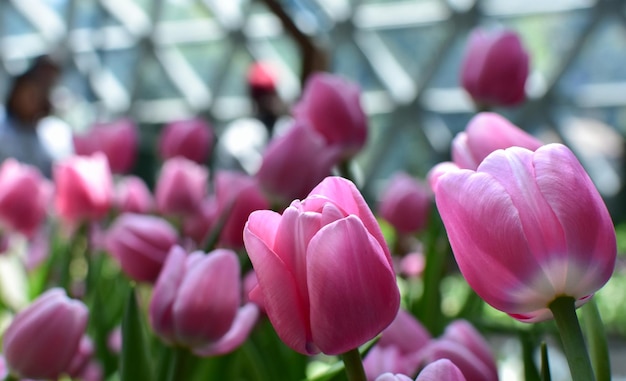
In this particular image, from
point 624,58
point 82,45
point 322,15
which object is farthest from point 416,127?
point 82,45

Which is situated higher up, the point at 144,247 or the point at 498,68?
the point at 498,68

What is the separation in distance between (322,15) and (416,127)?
127 centimetres

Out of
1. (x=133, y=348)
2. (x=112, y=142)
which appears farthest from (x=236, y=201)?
(x=112, y=142)

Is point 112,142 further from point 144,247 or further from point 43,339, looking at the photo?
point 43,339

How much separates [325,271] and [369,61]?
652 centimetres

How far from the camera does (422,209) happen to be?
0.83 meters

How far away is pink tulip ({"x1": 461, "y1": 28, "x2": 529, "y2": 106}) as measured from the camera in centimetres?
62

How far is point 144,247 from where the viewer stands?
1.88 feet

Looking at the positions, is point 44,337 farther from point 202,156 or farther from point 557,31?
point 557,31

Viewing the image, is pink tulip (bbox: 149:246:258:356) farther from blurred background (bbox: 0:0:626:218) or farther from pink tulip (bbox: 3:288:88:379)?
blurred background (bbox: 0:0:626:218)

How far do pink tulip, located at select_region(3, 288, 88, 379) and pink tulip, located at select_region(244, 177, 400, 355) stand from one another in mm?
197

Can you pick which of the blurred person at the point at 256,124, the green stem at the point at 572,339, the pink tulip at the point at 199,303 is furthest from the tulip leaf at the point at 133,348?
the blurred person at the point at 256,124

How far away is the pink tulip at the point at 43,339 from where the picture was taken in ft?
1.37

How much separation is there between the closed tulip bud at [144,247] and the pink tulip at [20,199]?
25cm
